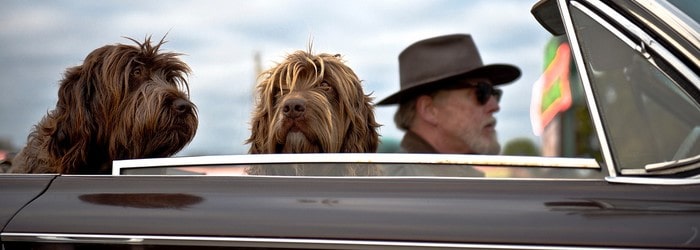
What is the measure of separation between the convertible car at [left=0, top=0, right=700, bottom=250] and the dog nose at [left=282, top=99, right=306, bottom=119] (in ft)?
2.39

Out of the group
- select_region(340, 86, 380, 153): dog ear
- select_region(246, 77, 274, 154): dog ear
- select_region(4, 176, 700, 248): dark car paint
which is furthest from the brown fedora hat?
select_region(4, 176, 700, 248): dark car paint

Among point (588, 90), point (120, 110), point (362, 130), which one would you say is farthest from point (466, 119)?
point (588, 90)

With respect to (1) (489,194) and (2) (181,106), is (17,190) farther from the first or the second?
(1) (489,194)

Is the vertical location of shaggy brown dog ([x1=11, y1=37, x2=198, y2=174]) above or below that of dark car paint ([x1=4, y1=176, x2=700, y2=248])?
above

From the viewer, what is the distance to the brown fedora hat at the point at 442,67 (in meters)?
4.07

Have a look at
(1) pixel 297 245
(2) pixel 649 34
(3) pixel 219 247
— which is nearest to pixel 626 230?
(2) pixel 649 34

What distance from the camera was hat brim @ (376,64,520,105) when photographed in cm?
411

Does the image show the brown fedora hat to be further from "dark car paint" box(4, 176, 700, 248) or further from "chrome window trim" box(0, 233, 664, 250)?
"chrome window trim" box(0, 233, 664, 250)

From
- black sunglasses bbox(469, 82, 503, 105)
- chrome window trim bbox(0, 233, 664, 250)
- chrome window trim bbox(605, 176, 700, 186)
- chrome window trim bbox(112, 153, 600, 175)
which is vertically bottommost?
chrome window trim bbox(0, 233, 664, 250)

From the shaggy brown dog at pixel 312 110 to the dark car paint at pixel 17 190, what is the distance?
73 centimetres

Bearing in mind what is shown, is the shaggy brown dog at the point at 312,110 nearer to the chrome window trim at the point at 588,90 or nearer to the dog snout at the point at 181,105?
the dog snout at the point at 181,105

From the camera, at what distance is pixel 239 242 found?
185 centimetres

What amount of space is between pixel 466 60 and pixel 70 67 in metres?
2.26

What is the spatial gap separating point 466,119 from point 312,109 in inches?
65.2
